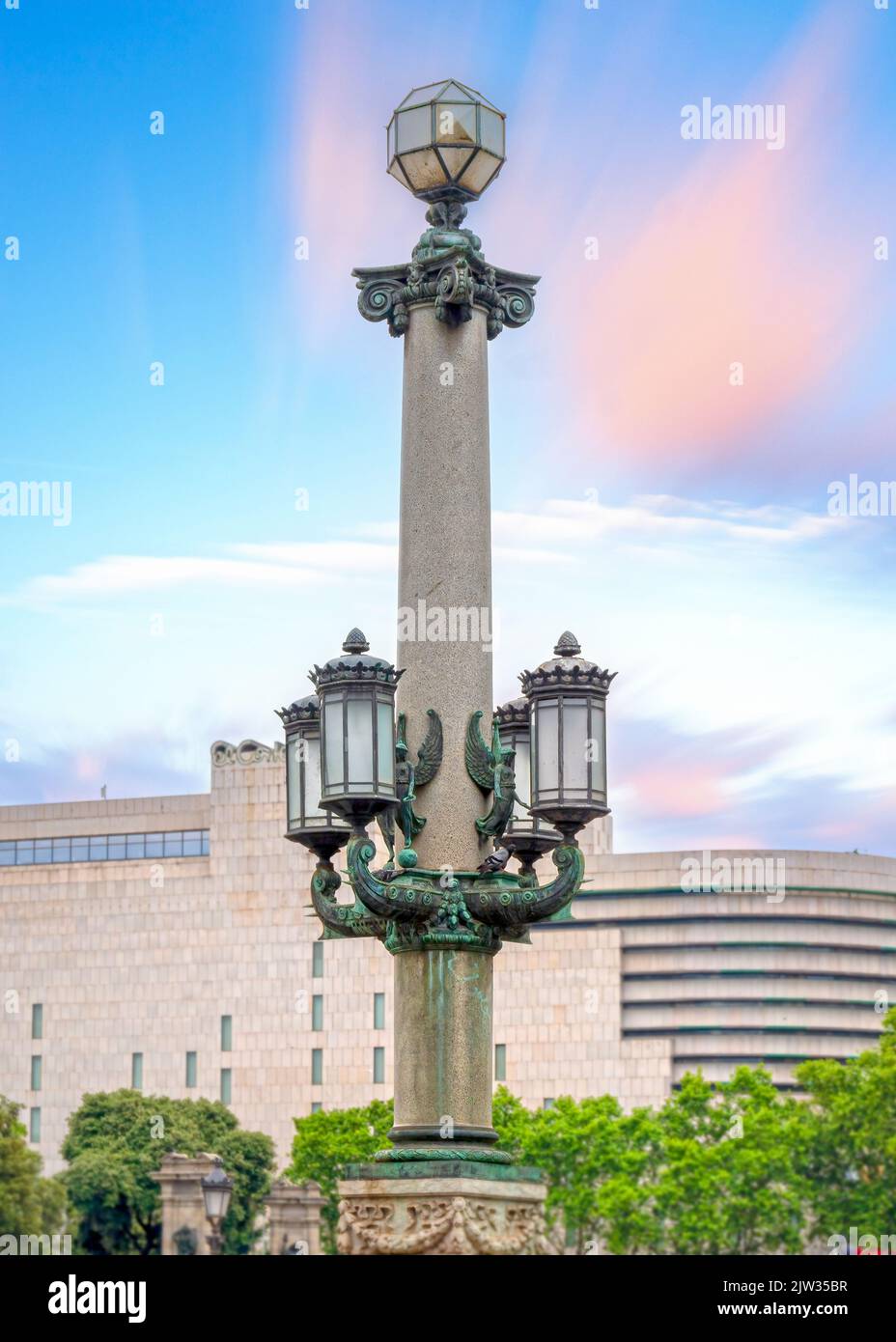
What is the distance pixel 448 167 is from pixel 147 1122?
8918 centimetres

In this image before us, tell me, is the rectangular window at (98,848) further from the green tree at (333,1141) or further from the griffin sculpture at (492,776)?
the griffin sculpture at (492,776)

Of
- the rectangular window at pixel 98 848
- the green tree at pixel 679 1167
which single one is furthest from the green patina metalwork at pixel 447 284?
the rectangular window at pixel 98 848

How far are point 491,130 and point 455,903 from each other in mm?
5061

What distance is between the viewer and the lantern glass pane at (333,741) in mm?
13969

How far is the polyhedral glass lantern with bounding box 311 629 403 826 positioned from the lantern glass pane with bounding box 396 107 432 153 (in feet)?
12.0

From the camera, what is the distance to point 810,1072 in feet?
243

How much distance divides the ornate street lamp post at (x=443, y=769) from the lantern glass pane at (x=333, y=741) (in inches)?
0.4

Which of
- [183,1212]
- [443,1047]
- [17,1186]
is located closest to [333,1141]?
[183,1212]

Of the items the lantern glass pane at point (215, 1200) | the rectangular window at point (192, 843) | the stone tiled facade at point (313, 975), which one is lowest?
the lantern glass pane at point (215, 1200)

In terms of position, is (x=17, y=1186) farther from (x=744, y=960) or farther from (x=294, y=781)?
(x=294, y=781)
